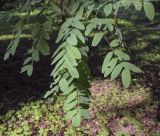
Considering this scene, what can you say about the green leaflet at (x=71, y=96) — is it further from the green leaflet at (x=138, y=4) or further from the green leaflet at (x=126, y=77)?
the green leaflet at (x=138, y=4)

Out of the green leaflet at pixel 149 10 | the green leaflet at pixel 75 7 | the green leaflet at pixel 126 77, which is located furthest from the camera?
the green leaflet at pixel 75 7

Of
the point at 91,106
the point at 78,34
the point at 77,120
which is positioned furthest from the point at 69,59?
the point at 91,106

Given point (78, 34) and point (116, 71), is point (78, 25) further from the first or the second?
point (116, 71)

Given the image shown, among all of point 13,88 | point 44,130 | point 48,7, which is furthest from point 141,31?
point 48,7

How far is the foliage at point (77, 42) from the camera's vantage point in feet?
6.65

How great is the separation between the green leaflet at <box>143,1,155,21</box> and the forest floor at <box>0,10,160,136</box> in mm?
4937

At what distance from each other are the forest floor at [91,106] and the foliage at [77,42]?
450cm

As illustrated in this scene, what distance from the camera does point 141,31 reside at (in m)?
13.7

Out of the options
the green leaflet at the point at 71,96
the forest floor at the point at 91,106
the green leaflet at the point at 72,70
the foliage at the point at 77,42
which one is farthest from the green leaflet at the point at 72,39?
the forest floor at the point at 91,106

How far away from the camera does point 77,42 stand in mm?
2068

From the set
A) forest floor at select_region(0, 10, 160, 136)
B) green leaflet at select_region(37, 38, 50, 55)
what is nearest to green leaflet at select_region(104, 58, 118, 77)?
green leaflet at select_region(37, 38, 50, 55)

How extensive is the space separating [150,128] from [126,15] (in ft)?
34.8

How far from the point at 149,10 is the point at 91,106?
5.85 m

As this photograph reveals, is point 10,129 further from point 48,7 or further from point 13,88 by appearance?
point 48,7
